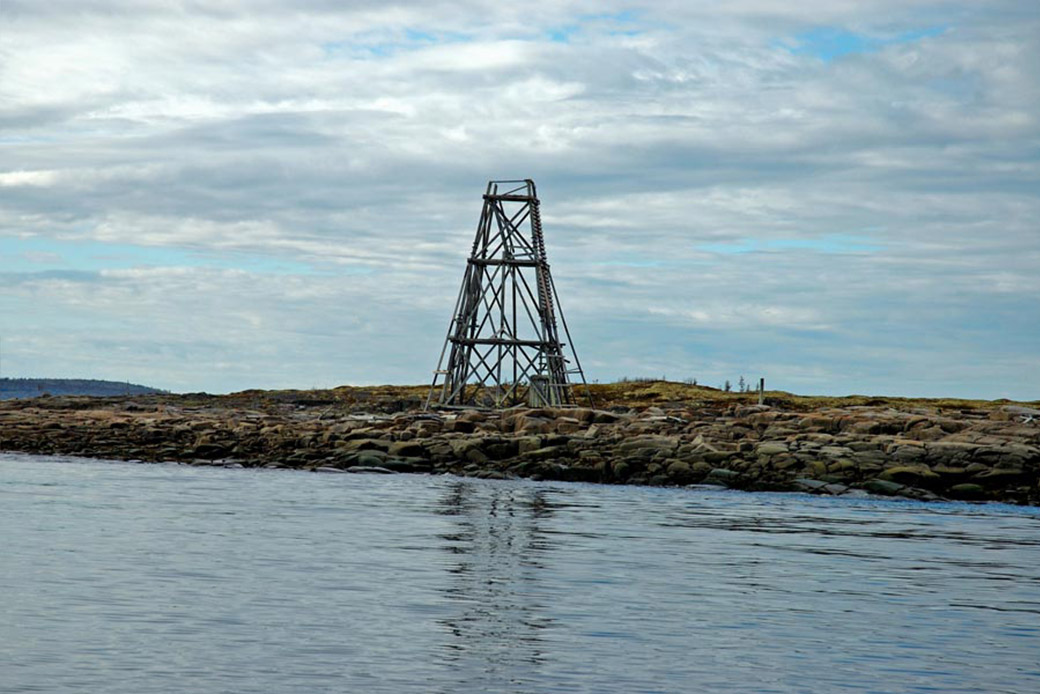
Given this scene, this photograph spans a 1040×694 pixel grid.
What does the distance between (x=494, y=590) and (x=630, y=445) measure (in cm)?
2170

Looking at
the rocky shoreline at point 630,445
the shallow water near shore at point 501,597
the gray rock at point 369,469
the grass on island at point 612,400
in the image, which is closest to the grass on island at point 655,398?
the grass on island at point 612,400

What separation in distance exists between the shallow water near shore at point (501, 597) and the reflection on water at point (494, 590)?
55mm

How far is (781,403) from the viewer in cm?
6019

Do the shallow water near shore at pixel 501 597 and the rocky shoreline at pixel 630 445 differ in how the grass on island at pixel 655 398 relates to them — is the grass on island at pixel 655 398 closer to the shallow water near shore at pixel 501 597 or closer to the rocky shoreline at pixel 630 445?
the rocky shoreline at pixel 630 445

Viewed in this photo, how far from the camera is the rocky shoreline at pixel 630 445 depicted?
34188mm

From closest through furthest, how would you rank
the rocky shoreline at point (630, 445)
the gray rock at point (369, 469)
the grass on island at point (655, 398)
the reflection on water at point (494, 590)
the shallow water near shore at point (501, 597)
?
the shallow water near shore at point (501, 597) < the reflection on water at point (494, 590) < the rocky shoreline at point (630, 445) < the gray rock at point (369, 469) < the grass on island at point (655, 398)

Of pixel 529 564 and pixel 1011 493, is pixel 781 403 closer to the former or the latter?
pixel 1011 493

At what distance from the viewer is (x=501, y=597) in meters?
15.6

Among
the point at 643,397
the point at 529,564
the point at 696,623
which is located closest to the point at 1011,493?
the point at 529,564

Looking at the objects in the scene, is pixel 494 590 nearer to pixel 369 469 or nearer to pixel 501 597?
pixel 501 597

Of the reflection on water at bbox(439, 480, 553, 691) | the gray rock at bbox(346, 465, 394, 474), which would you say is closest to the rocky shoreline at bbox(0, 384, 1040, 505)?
the gray rock at bbox(346, 465, 394, 474)

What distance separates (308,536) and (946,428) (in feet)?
76.7

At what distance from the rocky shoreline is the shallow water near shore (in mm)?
5453

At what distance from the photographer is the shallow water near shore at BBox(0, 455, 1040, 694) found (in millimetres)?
11523
